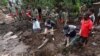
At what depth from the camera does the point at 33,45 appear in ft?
46.4

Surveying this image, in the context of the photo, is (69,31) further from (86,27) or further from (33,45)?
(33,45)

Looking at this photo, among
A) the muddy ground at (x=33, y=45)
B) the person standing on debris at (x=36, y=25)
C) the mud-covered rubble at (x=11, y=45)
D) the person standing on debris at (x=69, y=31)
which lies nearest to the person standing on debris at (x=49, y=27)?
the muddy ground at (x=33, y=45)

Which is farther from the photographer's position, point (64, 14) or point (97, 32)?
point (64, 14)

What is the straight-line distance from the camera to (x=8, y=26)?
19.4 m

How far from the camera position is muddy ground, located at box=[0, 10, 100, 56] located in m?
11.8

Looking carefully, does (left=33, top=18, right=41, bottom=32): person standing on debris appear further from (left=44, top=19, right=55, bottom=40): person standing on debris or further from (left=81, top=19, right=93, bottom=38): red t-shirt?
(left=81, top=19, right=93, bottom=38): red t-shirt

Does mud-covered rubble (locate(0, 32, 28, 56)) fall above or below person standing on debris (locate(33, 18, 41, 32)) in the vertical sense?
below

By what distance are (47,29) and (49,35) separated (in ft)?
1.49

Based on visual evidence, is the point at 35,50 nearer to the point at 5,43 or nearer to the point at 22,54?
the point at 22,54

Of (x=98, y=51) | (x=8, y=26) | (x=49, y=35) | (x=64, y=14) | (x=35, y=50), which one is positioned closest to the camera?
(x=98, y=51)

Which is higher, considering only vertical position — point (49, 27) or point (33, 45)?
point (49, 27)

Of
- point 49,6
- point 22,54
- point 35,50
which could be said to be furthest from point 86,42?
point 49,6

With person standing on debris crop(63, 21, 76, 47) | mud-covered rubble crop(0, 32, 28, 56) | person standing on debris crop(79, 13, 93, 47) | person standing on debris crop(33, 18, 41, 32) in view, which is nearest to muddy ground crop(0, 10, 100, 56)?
mud-covered rubble crop(0, 32, 28, 56)

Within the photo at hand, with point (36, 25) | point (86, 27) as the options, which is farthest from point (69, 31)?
point (36, 25)
